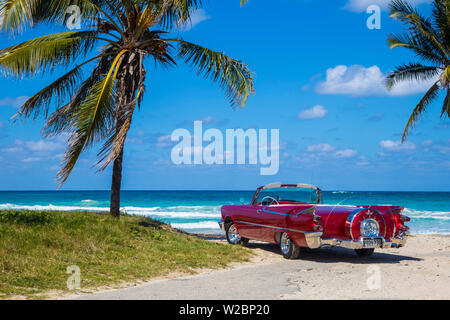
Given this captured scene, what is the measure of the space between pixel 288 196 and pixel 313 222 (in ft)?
6.69

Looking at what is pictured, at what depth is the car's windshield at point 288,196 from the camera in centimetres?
1222

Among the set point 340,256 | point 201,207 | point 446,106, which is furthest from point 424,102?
point 201,207

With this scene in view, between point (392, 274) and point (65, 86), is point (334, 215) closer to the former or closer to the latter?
point (392, 274)

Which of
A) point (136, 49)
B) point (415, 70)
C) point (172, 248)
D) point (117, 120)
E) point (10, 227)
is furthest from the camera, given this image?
point (415, 70)

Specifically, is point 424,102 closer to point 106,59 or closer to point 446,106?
point 446,106

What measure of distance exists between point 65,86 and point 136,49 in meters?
2.32

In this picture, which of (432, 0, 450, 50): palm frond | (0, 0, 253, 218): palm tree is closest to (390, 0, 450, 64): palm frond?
(432, 0, 450, 50): palm frond

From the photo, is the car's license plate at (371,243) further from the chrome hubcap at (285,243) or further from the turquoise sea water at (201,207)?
the chrome hubcap at (285,243)

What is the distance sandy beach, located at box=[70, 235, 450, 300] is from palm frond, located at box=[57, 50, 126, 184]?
360 cm

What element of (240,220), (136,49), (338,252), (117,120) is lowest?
(338,252)

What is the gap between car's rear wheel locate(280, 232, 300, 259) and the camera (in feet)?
37.1

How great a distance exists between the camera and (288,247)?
11.5 m
